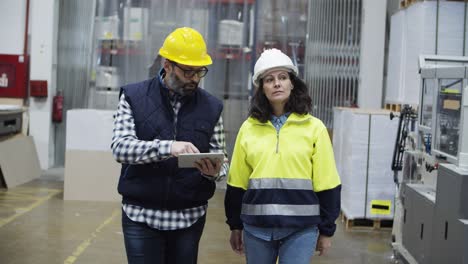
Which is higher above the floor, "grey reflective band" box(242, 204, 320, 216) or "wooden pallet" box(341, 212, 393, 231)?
"grey reflective band" box(242, 204, 320, 216)

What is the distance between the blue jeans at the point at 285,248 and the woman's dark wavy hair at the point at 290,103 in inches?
20.6

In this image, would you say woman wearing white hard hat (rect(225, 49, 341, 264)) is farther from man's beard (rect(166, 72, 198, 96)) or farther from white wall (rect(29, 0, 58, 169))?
white wall (rect(29, 0, 58, 169))

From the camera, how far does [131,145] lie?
258cm

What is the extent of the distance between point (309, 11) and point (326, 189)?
6583 millimetres

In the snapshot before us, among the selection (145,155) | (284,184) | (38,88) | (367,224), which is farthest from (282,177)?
(38,88)

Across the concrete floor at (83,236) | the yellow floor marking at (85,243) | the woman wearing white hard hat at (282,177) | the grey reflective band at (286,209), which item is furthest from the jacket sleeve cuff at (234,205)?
the yellow floor marking at (85,243)

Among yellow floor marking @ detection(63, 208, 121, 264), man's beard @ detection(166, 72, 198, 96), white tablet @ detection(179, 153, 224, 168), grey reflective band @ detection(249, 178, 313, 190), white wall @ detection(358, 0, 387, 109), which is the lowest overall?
yellow floor marking @ detection(63, 208, 121, 264)

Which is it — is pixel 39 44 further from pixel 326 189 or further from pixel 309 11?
pixel 326 189

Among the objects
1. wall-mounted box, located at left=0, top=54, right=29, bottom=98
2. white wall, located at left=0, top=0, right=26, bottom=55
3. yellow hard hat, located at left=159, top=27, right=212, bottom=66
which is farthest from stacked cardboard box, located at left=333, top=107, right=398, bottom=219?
white wall, located at left=0, top=0, right=26, bottom=55

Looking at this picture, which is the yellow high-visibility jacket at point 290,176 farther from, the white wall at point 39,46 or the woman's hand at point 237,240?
the white wall at point 39,46

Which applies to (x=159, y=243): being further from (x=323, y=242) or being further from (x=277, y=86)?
(x=277, y=86)

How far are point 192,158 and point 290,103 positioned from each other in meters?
0.59

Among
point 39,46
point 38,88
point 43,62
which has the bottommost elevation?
point 38,88

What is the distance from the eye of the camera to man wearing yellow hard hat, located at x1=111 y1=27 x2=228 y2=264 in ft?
8.66
